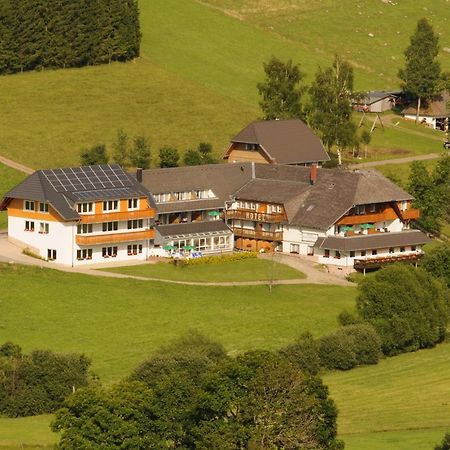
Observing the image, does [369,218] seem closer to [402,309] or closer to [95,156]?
[402,309]

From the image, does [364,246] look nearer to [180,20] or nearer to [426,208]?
[426,208]

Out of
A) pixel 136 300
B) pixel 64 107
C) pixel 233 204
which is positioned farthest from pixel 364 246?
pixel 64 107

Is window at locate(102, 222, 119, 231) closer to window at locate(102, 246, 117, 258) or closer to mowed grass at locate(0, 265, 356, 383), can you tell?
window at locate(102, 246, 117, 258)

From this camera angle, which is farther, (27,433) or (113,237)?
(113,237)

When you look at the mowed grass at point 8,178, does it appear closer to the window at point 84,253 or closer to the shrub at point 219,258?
the window at point 84,253

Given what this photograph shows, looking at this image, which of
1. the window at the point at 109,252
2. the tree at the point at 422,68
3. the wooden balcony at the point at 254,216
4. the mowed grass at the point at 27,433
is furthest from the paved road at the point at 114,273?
the tree at the point at 422,68

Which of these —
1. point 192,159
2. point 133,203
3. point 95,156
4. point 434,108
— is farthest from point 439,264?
point 434,108

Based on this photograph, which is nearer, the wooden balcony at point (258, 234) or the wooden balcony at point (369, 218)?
the wooden balcony at point (369, 218)
